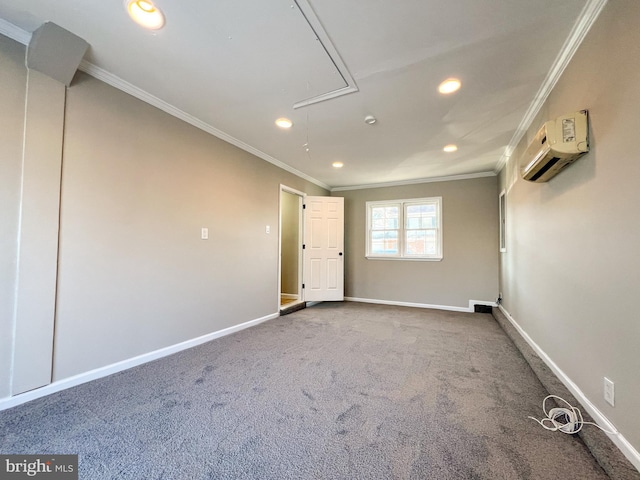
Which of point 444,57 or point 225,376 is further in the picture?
point 225,376

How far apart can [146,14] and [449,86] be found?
86.9 inches

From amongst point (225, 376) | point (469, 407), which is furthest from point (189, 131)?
point (469, 407)

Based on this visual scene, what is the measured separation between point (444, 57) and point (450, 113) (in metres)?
0.85

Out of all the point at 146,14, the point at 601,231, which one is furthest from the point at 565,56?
the point at 146,14

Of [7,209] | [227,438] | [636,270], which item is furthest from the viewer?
[7,209]

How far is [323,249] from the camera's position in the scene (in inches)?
197

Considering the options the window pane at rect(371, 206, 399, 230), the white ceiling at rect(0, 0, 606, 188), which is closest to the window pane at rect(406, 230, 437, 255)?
the window pane at rect(371, 206, 399, 230)

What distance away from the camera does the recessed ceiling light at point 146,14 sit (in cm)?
150

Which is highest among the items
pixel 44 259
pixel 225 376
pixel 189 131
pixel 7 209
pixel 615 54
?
pixel 189 131

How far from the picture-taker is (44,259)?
1.83 m

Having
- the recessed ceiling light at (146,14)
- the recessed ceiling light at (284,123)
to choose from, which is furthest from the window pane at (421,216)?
the recessed ceiling light at (146,14)

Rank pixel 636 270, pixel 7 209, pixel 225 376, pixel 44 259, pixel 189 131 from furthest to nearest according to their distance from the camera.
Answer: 1. pixel 189 131
2. pixel 225 376
3. pixel 44 259
4. pixel 7 209
5. pixel 636 270

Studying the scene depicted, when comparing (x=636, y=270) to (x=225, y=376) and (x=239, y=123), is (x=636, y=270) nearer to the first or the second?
(x=225, y=376)

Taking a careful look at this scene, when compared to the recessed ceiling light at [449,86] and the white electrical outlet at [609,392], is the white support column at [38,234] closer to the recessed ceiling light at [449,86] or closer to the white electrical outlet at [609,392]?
the recessed ceiling light at [449,86]
